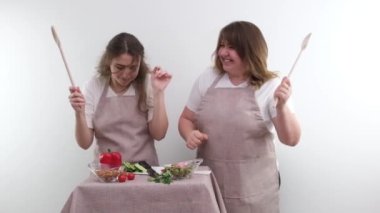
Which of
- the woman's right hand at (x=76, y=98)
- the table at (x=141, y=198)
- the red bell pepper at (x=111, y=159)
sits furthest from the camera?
the woman's right hand at (x=76, y=98)

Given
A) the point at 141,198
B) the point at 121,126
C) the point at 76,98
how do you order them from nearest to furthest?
the point at 141,198
the point at 76,98
the point at 121,126

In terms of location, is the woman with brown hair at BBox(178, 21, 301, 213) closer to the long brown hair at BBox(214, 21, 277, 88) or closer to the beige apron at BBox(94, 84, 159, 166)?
the long brown hair at BBox(214, 21, 277, 88)

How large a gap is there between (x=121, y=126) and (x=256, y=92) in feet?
1.66

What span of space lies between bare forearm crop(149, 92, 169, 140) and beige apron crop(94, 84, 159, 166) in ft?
0.16

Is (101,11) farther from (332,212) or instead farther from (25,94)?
(332,212)

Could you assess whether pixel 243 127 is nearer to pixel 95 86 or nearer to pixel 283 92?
pixel 283 92

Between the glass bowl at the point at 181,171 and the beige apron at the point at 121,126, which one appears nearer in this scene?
the glass bowl at the point at 181,171

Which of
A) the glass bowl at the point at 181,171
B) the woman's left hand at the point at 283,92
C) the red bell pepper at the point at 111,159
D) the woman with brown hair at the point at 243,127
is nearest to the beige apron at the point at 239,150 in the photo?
the woman with brown hair at the point at 243,127

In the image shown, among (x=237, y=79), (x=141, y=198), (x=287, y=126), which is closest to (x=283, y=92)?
(x=287, y=126)

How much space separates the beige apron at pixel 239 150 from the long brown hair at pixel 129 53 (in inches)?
9.9

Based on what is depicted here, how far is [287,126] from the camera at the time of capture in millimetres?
1398

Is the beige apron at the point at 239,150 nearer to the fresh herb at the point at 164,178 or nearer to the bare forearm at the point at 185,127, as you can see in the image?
the bare forearm at the point at 185,127

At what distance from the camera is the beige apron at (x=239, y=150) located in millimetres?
1444

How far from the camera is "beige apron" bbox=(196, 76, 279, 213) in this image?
56.9 inches
